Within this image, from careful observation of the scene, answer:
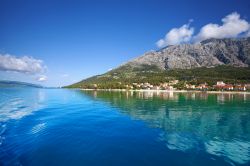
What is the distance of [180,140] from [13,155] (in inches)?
584

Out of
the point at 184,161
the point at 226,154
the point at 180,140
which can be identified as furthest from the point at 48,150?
the point at 226,154

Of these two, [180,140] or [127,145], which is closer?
[127,145]

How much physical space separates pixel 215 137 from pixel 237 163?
24.2 ft

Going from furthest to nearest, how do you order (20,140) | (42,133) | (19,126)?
(19,126) → (42,133) → (20,140)

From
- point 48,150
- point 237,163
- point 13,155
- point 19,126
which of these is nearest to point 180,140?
point 237,163

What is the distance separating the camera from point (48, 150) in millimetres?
17266

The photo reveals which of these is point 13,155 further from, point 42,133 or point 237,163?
point 237,163

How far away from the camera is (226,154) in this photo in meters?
16.5

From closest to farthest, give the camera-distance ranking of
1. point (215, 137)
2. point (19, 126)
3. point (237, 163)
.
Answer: point (237, 163) < point (215, 137) < point (19, 126)

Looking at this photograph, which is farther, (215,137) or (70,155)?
(215,137)

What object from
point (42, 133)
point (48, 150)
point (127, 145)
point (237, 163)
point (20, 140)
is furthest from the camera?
point (42, 133)

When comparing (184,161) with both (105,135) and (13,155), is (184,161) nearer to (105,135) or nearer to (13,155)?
(105,135)

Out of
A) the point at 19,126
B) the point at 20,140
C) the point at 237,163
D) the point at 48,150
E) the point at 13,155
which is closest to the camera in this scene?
the point at 237,163

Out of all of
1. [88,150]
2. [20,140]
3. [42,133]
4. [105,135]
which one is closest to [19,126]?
[42,133]
